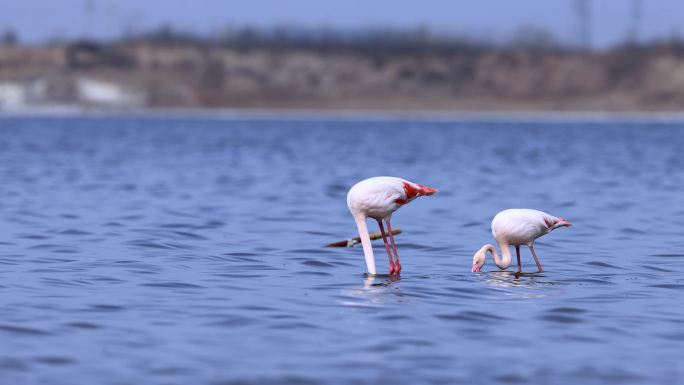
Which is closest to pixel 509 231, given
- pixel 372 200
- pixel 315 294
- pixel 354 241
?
pixel 372 200

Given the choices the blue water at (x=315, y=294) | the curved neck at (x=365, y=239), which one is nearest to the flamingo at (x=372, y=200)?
the curved neck at (x=365, y=239)

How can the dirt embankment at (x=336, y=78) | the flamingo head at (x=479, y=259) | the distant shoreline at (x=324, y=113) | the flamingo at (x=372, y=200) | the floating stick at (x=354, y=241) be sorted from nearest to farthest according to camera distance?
the flamingo at (x=372, y=200), the flamingo head at (x=479, y=259), the floating stick at (x=354, y=241), the distant shoreline at (x=324, y=113), the dirt embankment at (x=336, y=78)

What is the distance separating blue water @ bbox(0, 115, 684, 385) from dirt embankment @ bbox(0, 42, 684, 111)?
135665 millimetres

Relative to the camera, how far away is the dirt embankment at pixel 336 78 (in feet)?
523

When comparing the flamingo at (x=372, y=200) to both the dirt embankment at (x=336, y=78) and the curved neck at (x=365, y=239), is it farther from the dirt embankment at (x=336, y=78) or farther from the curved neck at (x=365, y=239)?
the dirt embankment at (x=336, y=78)

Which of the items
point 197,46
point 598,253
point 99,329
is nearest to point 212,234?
point 598,253

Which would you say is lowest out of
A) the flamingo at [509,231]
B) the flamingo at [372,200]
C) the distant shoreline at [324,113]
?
the distant shoreline at [324,113]

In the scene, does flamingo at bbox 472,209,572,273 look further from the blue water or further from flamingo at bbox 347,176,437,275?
flamingo at bbox 347,176,437,275

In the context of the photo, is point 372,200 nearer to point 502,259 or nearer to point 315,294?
point 315,294

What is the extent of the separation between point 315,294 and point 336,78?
6161 inches

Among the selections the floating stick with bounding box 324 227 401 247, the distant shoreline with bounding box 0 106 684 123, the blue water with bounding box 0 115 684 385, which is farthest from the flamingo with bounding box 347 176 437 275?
the distant shoreline with bounding box 0 106 684 123

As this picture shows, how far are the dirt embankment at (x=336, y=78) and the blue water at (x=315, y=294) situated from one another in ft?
445

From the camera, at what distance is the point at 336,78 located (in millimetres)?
167625

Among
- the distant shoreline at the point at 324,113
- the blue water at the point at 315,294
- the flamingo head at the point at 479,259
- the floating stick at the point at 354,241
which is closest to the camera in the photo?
the blue water at the point at 315,294
